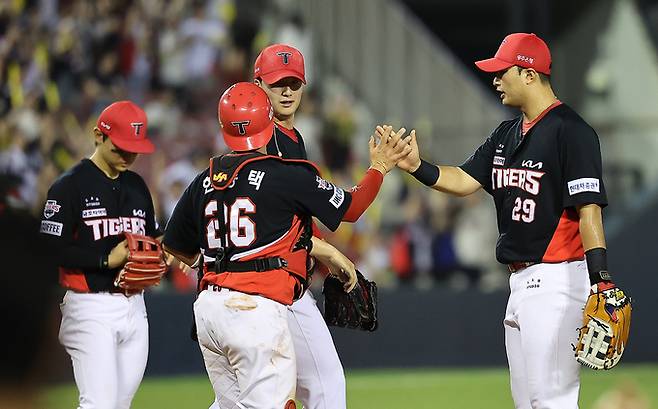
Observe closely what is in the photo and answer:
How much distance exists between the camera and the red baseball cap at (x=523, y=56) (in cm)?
557

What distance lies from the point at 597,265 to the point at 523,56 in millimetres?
1215

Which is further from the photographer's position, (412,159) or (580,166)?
(412,159)

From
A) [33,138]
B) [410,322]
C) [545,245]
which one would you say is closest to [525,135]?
[545,245]

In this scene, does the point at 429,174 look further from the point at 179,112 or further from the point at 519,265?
the point at 179,112

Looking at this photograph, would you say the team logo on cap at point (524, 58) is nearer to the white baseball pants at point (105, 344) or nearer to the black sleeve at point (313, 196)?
the black sleeve at point (313, 196)

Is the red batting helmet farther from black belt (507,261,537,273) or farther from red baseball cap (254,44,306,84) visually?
black belt (507,261,537,273)

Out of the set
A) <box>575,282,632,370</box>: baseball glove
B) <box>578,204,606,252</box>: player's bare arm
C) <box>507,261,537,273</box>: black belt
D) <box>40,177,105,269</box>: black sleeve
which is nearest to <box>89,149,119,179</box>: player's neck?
<box>40,177,105,269</box>: black sleeve

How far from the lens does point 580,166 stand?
17.2 ft

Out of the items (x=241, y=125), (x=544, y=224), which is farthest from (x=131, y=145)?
(x=544, y=224)

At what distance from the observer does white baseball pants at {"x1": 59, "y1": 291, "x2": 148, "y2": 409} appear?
19.2 ft

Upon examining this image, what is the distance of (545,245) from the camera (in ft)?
17.6

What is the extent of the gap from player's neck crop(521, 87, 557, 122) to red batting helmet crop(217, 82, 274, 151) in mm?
1463

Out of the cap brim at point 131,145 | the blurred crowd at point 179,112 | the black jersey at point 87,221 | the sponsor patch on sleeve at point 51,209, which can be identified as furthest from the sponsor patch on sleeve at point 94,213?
the blurred crowd at point 179,112

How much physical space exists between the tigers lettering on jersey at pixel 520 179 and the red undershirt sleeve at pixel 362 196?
722mm
